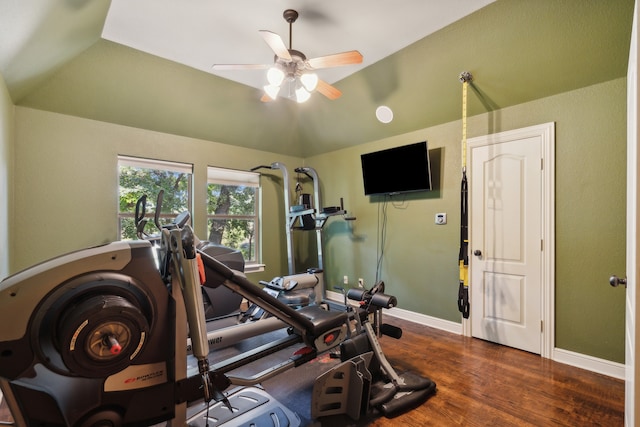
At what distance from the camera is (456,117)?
10.9 ft

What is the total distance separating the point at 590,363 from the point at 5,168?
524 centimetres

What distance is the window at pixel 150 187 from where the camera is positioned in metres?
3.59

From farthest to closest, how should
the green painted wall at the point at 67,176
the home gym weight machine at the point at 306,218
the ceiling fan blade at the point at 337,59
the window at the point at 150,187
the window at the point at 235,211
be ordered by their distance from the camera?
the window at the point at 235,211, the home gym weight machine at the point at 306,218, the window at the point at 150,187, the green painted wall at the point at 67,176, the ceiling fan blade at the point at 337,59

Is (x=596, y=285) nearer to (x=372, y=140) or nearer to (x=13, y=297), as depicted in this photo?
(x=372, y=140)

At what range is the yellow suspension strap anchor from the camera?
295 cm

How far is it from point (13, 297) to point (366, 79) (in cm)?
354

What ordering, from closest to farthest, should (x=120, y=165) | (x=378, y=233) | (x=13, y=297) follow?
(x=13, y=297) < (x=120, y=165) < (x=378, y=233)

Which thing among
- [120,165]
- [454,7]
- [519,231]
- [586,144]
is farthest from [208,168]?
[586,144]

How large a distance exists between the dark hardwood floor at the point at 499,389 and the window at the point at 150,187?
3.19m

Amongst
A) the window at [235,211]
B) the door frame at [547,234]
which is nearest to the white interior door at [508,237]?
the door frame at [547,234]

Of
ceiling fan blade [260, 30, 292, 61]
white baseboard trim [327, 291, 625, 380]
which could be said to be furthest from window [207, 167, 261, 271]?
white baseboard trim [327, 291, 625, 380]

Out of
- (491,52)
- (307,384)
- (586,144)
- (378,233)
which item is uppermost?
(491,52)

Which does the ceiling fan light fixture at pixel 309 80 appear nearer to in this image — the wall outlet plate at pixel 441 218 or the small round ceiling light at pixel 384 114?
the small round ceiling light at pixel 384 114

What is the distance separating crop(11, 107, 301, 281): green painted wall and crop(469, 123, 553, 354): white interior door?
375cm
